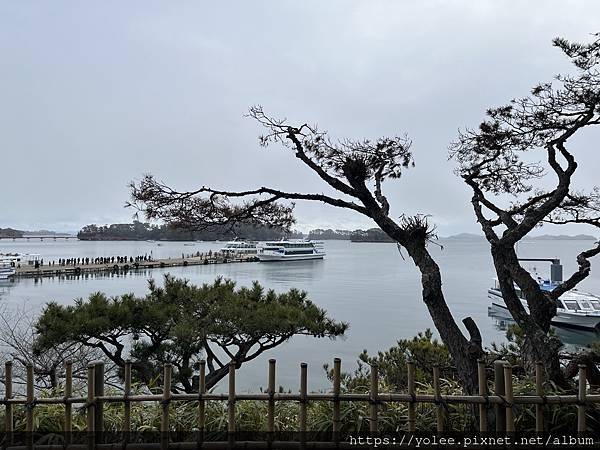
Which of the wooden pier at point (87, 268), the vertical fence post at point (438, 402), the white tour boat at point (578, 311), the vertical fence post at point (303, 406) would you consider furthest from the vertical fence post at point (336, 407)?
the wooden pier at point (87, 268)

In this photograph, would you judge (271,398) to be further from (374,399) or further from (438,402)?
(438,402)

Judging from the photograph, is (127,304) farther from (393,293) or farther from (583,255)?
(393,293)

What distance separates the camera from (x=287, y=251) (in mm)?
43781

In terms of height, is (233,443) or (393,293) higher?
(233,443)

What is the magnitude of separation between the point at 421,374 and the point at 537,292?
1.68 m

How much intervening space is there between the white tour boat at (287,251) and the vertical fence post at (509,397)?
135ft

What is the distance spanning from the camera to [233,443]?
207 cm

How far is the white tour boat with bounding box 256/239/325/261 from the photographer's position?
1704 inches

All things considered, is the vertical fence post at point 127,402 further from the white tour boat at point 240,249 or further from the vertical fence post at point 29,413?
the white tour boat at point 240,249

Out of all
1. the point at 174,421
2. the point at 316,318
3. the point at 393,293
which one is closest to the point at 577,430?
the point at 174,421

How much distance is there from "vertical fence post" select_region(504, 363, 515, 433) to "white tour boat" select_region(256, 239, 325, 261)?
135 ft

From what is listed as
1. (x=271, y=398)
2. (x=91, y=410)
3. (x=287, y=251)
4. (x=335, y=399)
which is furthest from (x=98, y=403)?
(x=287, y=251)

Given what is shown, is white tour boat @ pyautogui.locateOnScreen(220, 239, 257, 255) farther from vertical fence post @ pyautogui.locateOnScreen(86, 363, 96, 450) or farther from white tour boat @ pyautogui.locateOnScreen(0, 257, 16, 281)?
vertical fence post @ pyautogui.locateOnScreen(86, 363, 96, 450)

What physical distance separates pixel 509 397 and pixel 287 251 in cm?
4189
